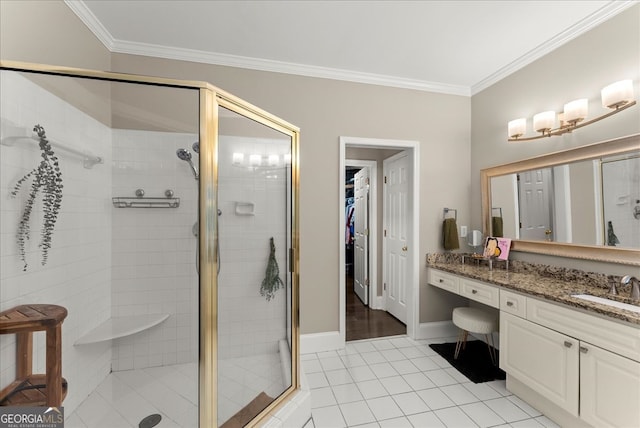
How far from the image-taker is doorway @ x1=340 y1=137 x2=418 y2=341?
2996 millimetres

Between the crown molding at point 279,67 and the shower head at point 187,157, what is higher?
the crown molding at point 279,67

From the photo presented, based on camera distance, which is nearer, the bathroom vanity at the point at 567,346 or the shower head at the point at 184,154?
the bathroom vanity at the point at 567,346

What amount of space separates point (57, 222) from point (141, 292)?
2.05 feet

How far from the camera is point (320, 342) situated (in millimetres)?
2732

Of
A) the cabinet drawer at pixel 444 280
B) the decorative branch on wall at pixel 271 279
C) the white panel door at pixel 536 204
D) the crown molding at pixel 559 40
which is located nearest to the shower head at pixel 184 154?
the decorative branch on wall at pixel 271 279

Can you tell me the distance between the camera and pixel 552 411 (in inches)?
71.1

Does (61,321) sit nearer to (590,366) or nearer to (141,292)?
(141,292)

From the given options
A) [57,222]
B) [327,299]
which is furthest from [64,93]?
[327,299]

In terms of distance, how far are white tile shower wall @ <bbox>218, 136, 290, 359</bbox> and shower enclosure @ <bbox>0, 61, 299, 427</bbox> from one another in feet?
0.04

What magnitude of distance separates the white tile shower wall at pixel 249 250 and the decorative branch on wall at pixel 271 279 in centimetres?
3

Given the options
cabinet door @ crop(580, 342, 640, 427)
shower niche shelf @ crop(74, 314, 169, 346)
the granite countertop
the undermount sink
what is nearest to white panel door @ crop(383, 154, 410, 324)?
the granite countertop

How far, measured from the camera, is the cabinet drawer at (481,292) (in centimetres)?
219

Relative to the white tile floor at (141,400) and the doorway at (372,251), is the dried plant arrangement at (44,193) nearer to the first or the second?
the white tile floor at (141,400)

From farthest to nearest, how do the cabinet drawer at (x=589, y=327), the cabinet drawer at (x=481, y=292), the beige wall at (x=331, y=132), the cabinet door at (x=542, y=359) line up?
the beige wall at (x=331, y=132), the cabinet drawer at (x=481, y=292), the cabinet door at (x=542, y=359), the cabinet drawer at (x=589, y=327)
